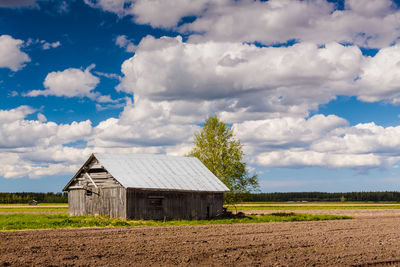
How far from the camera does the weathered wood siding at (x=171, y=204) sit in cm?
3550

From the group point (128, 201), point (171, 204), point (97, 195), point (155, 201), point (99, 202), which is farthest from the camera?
point (97, 195)

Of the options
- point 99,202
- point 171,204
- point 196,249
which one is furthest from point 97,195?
point 196,249

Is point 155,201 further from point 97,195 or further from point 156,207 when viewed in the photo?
point 97,195

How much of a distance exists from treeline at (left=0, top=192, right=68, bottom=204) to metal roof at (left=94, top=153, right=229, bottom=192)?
3512 inches

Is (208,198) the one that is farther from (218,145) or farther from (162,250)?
(162,250)

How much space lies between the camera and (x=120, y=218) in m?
35.3

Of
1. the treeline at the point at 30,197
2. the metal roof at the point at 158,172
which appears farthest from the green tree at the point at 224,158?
the treeline at the point at 30,197

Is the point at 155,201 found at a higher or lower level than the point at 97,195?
lower

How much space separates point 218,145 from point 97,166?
1729 centimetres

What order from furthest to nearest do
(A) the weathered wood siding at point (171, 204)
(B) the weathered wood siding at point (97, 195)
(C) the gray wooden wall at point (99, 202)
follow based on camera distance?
(B) the weathered wood siding at point (97, 195), (C) the gray wooden wall at point (99, 202), (A) the weathered wood siding at point (171, 204)

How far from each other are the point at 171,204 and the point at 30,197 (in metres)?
101

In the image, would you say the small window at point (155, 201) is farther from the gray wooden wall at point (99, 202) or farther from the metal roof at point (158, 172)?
the gray wooden wall at point (99, 202)

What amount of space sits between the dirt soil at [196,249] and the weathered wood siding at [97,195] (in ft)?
38.8

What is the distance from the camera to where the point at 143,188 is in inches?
1387
